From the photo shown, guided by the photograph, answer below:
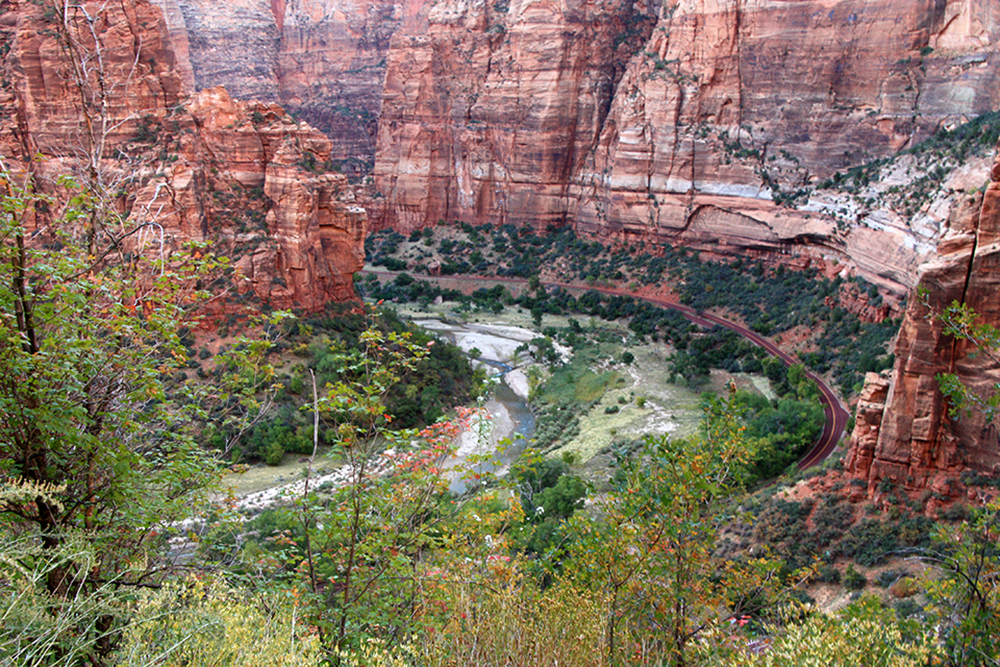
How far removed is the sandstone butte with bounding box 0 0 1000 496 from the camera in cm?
2865

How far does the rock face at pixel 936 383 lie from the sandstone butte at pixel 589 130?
6cm

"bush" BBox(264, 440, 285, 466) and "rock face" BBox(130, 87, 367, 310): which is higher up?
"rock face" BBox(130, 87, 367, 310)

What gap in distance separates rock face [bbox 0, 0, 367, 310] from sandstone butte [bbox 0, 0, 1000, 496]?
0.12 metres

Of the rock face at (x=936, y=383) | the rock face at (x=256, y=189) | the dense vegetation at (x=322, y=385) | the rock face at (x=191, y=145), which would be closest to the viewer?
the rock face at (x=936, y=383)

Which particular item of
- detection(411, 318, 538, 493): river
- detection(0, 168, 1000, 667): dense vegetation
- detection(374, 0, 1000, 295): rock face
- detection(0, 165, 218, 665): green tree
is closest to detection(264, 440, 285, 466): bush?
detection(411, 318, 538, 493): river

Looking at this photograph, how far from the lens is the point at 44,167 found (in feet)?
98.1

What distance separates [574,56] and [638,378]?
3775 cm

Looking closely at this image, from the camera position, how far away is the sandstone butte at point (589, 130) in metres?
28.6

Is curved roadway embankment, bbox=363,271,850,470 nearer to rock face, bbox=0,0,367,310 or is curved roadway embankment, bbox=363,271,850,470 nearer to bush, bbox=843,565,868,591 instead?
bush, bbox=843,565,868,591

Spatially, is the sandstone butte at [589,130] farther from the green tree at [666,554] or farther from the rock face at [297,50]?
the green tree at [666,554]

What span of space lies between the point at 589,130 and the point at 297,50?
57.8 meters

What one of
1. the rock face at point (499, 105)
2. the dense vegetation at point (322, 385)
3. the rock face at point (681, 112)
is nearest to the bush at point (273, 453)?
the dense vegetation at point (322, 385)

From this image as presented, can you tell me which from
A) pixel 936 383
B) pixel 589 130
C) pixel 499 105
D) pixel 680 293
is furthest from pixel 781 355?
pixel 499 105

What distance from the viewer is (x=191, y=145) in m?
32.4
